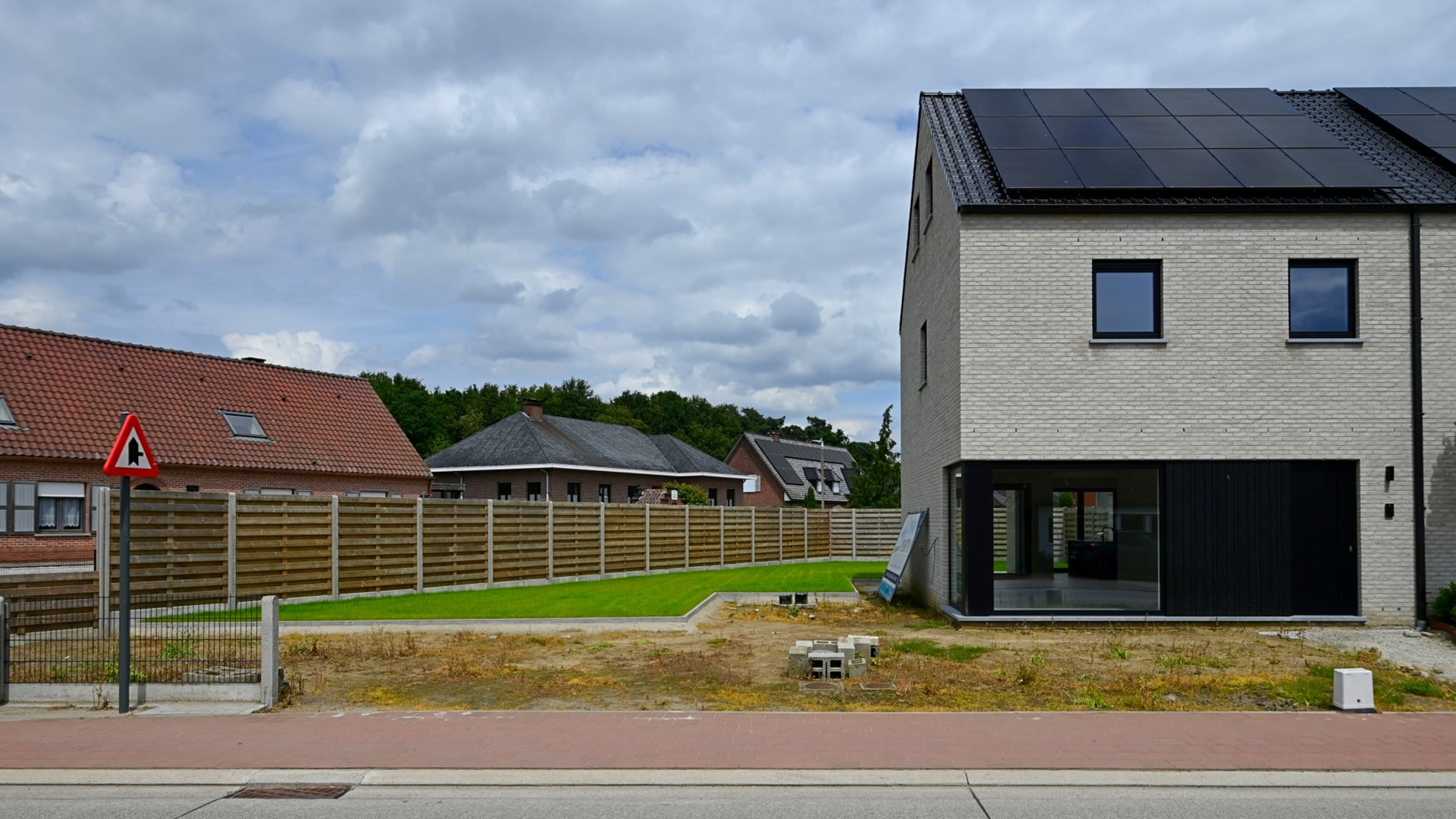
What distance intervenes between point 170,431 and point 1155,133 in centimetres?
2670

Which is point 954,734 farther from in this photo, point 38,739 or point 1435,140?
point 1435,140

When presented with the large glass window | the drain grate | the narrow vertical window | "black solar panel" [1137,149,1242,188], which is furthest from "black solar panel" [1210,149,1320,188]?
the drain grate

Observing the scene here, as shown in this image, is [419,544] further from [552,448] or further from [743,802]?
[552,448]

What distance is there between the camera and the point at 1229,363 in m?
15.2

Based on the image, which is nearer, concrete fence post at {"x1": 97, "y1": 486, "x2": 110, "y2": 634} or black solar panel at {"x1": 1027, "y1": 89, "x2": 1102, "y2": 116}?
concrete fence post at {"x1": 97, "y1": 486, "x2": 110, "y2": 634}

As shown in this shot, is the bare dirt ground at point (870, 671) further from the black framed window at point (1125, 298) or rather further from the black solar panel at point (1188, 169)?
the black solar panel at point (1188, 169)

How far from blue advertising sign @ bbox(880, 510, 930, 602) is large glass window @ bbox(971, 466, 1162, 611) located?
5.37ft

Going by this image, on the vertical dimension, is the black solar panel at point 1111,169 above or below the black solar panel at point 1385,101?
below

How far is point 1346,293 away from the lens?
15430mm

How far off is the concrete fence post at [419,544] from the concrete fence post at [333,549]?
184 cm

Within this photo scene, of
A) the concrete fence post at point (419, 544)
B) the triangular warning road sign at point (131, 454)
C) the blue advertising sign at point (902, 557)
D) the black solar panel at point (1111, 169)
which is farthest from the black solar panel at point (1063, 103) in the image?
the triangular warning road sign at point (131, 454)

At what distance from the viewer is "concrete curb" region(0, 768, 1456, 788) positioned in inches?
294

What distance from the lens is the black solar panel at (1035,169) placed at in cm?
1543

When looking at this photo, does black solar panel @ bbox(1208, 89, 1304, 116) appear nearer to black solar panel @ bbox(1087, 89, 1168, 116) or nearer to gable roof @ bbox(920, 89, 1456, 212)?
gable roof @ bbox(920, 89, 1456, 212)
